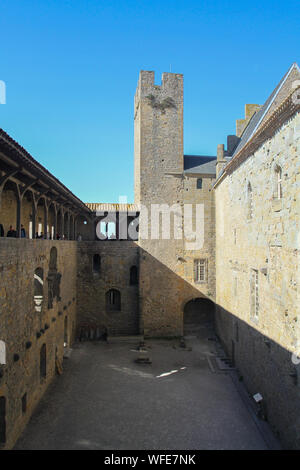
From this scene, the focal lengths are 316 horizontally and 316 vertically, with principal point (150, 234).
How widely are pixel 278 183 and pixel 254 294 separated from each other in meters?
4.85

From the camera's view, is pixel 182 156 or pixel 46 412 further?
pixel 182 156

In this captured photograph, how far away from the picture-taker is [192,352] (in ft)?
59.8

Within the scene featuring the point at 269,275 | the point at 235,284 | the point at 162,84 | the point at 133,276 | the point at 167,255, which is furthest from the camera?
the point at 133,276

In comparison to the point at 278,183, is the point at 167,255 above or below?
below

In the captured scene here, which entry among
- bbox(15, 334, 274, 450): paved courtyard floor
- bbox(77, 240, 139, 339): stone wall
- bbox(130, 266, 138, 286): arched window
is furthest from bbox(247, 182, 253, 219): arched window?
bbox(130, 266, 138, 286): arched window

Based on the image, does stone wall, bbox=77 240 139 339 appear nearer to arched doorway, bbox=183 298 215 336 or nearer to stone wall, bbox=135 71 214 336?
stone wall, bbox=135 71 214 336

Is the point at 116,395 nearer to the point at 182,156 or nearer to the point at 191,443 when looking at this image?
the point at 191,443

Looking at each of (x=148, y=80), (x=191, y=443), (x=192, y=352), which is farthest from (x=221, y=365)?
(x=148, y=80)

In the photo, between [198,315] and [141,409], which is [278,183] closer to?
[141,409]

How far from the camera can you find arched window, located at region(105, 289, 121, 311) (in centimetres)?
2169

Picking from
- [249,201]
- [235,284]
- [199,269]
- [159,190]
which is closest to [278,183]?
[249,201]

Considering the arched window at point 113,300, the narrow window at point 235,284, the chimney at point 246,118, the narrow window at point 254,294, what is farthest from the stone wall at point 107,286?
the chimney at point 246,118

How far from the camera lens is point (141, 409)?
460 inches

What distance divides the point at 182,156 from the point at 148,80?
555 centimetres
